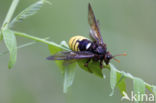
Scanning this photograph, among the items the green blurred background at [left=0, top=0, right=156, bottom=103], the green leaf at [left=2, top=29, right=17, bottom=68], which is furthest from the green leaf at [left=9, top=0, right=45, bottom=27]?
the green blurred background at [left=0, top=0, right=156, bottom=103]

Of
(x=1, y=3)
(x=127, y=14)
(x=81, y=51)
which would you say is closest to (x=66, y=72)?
(x=81, y=51)

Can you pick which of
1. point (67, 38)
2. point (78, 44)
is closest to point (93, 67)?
point (78, 44)

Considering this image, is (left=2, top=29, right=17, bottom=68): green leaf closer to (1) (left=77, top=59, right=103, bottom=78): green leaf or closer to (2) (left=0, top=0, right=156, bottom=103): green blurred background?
(1) (left=77, top=59, right=103, bottom=78): green leaf

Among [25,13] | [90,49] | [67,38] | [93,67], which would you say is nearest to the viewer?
[25,13]

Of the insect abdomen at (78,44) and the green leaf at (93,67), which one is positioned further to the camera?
the insect abdomen at (78,44)

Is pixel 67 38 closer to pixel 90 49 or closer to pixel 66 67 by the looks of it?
pixel 90 49

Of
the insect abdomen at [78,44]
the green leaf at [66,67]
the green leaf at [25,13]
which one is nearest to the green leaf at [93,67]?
the green leaf at [66,67]

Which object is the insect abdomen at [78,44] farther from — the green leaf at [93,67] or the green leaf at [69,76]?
the green leaf at [69,76]
